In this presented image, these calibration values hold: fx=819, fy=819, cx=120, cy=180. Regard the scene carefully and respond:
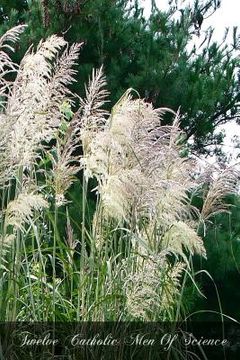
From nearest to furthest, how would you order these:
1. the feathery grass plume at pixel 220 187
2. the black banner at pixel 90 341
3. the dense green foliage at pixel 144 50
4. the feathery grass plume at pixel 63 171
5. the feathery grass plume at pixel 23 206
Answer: the feathery grass plume at pixel 23 206 → the black banner at pixel 90 341 → the feathery grass plume at pixel 63 171 → the feathery grass plume at pixel 220 187 → the dense green foliage at pixel 144 50

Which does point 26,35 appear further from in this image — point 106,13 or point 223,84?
point 223,84

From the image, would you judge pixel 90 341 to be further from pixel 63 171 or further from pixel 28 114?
pixel 28 114

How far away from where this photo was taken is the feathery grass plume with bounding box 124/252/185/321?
9.76 ft

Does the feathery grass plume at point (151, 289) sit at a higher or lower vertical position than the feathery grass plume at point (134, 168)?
lower

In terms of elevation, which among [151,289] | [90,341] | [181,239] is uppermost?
[181,239]

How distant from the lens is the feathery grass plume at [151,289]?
2.97 metres

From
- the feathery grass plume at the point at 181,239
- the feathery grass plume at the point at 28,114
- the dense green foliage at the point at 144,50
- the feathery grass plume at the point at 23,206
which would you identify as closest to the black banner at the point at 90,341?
the feathery grass plume at the point at 181,239

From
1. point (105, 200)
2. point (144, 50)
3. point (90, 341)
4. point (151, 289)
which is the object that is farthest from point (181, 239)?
point (144, 50)

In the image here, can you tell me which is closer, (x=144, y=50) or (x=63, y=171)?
(x=63, y=171)

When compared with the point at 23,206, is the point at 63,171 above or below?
above

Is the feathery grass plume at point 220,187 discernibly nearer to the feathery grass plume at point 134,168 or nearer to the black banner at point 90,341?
the feathery grass plume at point 134,168

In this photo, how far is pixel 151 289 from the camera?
303 centimetres

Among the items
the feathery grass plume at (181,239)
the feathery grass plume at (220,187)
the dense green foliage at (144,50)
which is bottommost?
the feathery grass plume at (181,239)

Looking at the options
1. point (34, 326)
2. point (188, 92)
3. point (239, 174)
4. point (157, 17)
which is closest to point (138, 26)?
point (157, 17)
